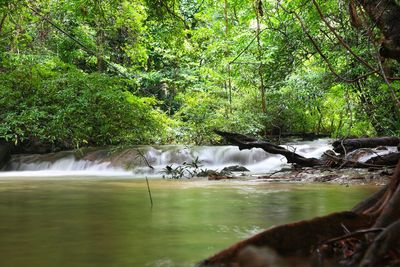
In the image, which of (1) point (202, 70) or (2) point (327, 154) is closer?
(2) point (327, 154)

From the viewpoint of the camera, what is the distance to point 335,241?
4.78 ft

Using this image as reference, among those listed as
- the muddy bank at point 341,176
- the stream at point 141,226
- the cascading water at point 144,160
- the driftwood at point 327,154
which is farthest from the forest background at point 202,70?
the stream at point 141,226

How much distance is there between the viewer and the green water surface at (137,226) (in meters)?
1.62

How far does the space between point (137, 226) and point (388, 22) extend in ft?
9.65

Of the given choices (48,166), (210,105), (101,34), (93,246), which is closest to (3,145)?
(48,166)

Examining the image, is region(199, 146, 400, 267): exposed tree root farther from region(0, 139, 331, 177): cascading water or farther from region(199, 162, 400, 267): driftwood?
region(0, 139, 331, 177): cascading water

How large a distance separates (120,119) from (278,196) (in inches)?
252

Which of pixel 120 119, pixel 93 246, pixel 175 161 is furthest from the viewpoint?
pixel 175 161

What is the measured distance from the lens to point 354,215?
1.63 metres

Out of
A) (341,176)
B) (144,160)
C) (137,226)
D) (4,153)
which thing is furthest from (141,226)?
(4,153)

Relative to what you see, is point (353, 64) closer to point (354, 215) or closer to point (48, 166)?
point (354, 215)

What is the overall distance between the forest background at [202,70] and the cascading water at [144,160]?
0.65 m

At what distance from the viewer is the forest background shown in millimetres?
5465

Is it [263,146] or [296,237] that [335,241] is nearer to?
[296,237]
